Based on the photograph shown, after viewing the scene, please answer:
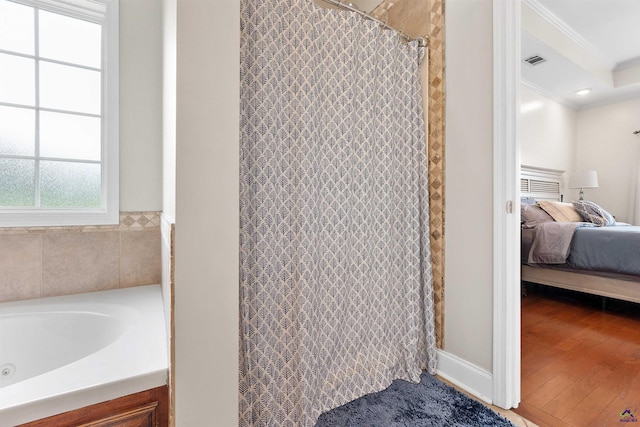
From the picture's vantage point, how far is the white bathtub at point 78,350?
→ 75cm

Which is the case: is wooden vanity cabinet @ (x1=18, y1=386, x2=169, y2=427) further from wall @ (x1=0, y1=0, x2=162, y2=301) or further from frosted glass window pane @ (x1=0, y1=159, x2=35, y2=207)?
frosted glass window pane @ (x1=0, y1=159, x2=35, y2=207)

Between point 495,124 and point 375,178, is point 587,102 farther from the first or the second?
point 375,178

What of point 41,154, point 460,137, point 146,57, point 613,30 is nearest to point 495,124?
point 460,137

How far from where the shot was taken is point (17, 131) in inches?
57.5

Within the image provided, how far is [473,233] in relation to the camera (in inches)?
61.7

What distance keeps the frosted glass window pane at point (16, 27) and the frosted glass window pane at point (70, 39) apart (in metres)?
0.05

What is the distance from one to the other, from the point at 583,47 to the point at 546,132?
1.31 meters

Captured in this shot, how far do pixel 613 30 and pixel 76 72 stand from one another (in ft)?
16.3

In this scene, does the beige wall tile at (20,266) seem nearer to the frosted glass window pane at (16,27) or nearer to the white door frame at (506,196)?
the frosted glass window pane at (16,27)

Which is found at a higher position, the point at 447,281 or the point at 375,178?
the point at 375,178

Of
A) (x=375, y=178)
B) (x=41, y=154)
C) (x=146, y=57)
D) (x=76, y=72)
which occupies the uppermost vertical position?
(x=146, y=57)

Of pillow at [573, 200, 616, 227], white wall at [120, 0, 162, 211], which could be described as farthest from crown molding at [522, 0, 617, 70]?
white wall at [120, 0, 162, 211]

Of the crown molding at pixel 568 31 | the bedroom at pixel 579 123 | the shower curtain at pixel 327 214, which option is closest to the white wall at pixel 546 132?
the bedroom at pixel 579 123

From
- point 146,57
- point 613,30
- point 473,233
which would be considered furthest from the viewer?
point 613,30
